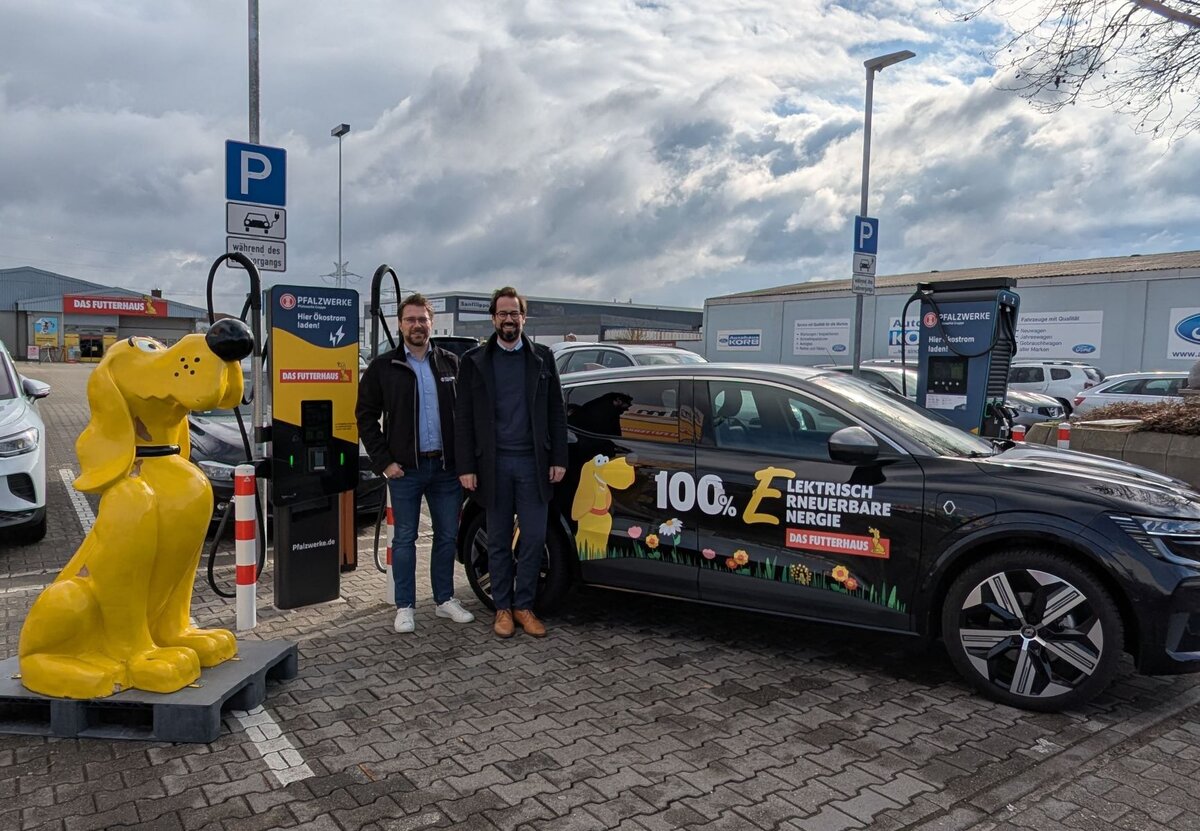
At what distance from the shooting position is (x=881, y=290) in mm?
28750

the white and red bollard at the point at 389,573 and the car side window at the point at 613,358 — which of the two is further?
the car side window at the point at 613,358

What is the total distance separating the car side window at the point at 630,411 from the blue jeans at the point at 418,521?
840 mm

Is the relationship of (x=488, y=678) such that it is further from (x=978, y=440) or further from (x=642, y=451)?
(x=978, y=440)

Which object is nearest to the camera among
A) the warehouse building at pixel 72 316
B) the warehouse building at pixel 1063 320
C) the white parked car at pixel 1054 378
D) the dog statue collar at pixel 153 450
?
the dog statue collar at pixel 153 450

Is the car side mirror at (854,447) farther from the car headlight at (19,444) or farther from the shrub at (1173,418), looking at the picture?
the car headlight at (19,444)

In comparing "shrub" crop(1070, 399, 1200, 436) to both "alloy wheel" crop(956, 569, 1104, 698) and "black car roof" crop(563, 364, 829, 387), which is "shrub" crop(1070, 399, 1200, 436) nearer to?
"black car roof" crop(563, 364, 829, 387)

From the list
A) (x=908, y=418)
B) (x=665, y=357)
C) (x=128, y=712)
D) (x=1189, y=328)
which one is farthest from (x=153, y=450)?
(x=1189, y=328)

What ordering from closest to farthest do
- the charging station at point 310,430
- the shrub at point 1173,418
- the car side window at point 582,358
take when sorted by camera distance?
the charging station at point 310,430 → the shrub at point 1173,418 → the car side window at point 582,358

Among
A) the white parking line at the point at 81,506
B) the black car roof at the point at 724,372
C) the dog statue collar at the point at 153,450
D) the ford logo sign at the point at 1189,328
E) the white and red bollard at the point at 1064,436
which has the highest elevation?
→ the ford logo sign at the point at 1189,328

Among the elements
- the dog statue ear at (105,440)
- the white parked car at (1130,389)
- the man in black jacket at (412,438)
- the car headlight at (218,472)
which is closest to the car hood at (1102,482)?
the man in black jacket at (412,438)

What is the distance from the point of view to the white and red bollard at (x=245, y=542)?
4801 mm

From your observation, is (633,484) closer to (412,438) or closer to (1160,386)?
(412,438)

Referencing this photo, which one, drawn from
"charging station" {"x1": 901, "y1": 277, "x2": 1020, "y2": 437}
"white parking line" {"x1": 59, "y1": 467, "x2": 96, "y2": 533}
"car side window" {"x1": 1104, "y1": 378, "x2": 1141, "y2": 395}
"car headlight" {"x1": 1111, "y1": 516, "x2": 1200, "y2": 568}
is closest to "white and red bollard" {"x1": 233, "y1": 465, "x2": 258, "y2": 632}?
"white parking line" {"x1": 59, "y1": 467, "x2": 96, "y2": 533}

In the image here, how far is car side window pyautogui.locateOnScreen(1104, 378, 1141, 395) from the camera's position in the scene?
16312mm
